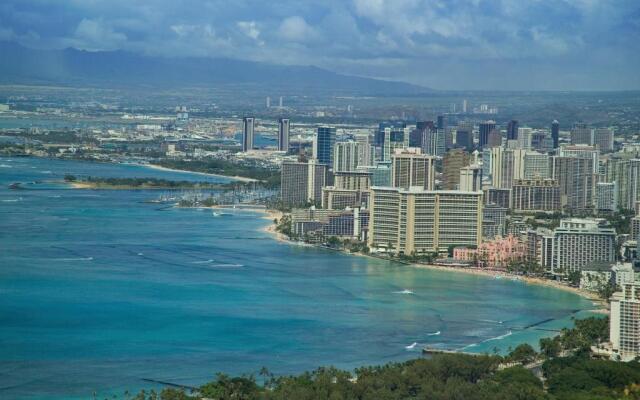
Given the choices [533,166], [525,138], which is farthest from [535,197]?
[525,138]

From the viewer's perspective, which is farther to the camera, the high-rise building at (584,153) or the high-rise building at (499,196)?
the high-rise building at (584,153)

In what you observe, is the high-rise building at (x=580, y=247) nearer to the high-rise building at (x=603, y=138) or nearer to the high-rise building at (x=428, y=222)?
the high-rise building at (x=428, y=222)

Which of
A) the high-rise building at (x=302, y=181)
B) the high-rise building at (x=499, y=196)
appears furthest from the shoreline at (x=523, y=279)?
the high-rise building at (x=302, y=181)

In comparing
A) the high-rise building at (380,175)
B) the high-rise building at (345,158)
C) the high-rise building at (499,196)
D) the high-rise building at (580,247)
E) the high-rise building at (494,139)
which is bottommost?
the high-rise building at (580,247)

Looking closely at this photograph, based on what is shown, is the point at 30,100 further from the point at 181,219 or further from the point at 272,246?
the point at 272,246

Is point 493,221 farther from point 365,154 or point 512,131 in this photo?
point 512,131

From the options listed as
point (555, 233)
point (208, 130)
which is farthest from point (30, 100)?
point (555, 233)
